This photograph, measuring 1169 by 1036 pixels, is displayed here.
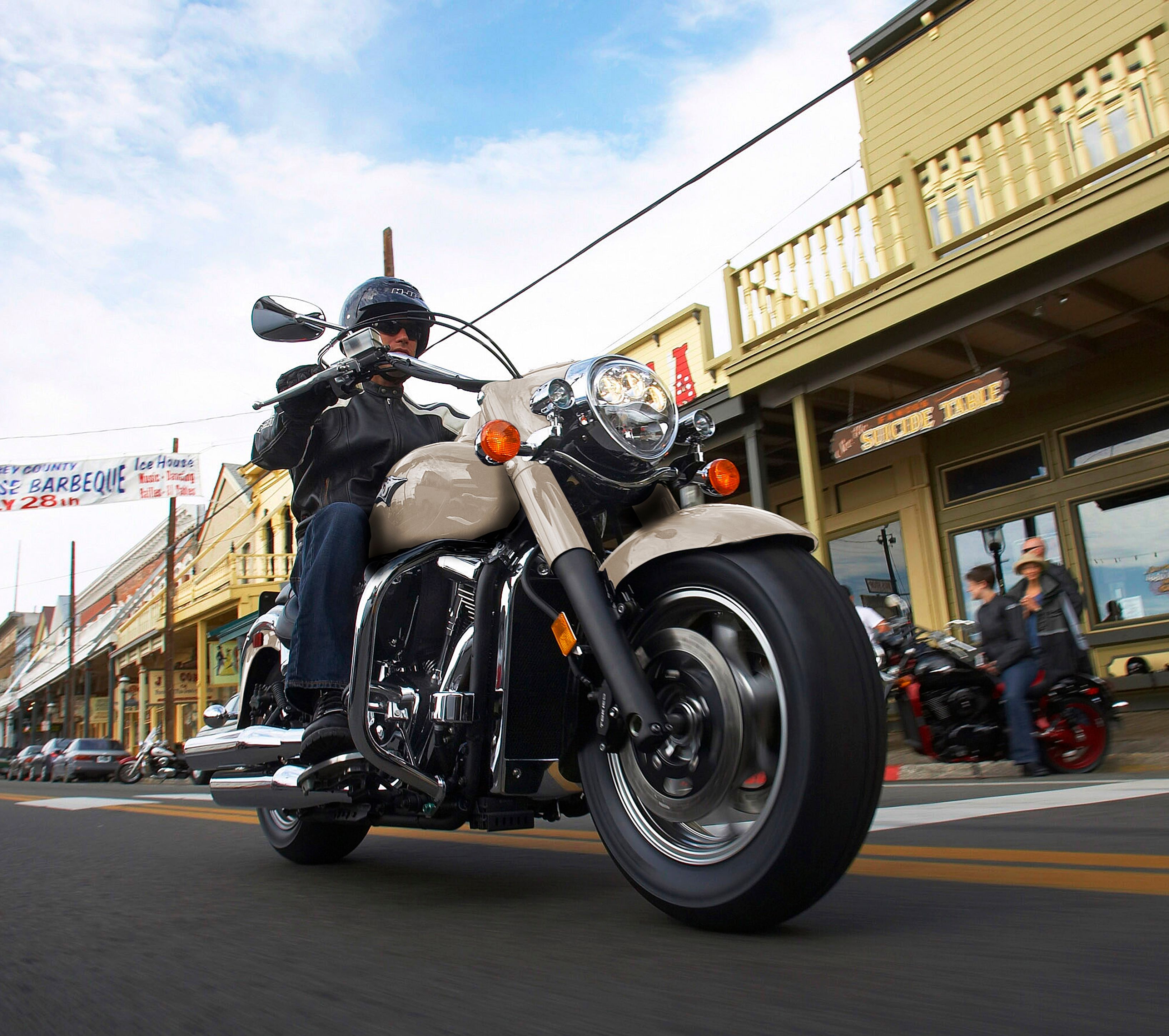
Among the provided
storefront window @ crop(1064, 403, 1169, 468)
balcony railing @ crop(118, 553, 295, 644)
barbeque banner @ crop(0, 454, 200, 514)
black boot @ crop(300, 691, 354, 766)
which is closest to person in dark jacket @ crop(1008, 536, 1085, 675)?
storefront window @ crop(1064, 403, 1169, 468)

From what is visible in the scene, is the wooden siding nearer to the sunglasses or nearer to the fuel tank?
the sunglasses

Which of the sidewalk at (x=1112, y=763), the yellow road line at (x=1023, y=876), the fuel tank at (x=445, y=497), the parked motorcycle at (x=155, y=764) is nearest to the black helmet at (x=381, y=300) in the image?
→ the fuel tank at (x=445, y=497)

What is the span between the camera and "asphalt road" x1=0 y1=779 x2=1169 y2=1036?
1410mm

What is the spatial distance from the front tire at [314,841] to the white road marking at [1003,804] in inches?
76.0

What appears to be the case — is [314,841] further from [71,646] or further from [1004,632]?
[71,646]

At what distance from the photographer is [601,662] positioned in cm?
215

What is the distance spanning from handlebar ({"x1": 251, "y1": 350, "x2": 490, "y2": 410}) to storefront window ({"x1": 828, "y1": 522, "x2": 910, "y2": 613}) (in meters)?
10.3

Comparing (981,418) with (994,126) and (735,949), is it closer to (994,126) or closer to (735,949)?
(994,126)

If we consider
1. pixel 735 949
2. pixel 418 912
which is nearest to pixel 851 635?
pixel 735 949

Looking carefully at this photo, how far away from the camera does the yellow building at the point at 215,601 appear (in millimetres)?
26578

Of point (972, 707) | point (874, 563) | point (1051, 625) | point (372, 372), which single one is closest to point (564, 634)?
point (372, 372)

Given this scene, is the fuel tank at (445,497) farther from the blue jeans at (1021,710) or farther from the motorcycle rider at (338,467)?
the blue jeans at (1021,710)

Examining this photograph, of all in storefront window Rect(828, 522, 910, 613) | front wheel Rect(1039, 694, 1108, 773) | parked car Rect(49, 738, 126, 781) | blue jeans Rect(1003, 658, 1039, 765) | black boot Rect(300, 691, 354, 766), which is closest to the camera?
black boot Rect(300, 691, 354, 766)

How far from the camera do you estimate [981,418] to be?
11.6 m
